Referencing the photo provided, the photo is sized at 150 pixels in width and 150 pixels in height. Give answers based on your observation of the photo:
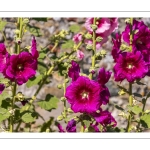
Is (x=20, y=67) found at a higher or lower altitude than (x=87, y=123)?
higher

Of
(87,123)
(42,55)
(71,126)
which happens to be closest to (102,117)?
(87,123)

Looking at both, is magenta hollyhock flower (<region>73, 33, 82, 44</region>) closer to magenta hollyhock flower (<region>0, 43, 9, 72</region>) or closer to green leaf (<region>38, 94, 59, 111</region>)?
green leaf (<region>38, 94, 59, 111</region>)

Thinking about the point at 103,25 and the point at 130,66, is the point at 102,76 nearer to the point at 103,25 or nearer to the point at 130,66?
the point at 130,66

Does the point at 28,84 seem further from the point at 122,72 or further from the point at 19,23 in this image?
the point at 122,72

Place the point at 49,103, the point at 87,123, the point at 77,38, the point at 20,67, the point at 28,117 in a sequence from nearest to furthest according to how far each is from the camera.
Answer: the point at 87,123
the point at 20,67
the point at 28,117
the point at 49,103
the point at 77,38
